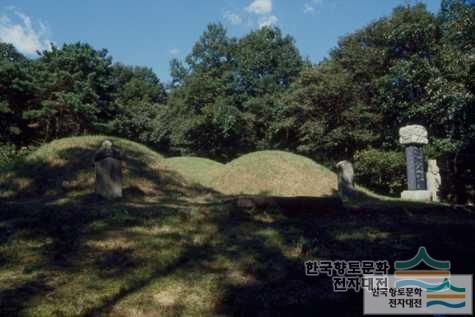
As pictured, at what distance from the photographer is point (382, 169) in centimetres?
1636

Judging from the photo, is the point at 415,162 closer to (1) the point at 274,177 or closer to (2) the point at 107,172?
(1) the point at 274,177

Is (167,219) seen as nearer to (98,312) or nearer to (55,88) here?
(98,312)

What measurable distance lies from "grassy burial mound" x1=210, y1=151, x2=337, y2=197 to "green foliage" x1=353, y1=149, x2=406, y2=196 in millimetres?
3567

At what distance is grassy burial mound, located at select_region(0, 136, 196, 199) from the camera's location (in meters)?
8.88

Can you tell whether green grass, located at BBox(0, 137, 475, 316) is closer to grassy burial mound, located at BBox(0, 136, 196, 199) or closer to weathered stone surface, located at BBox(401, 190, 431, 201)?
grassy burial mound, located at BBox(0, 136, 196, 199)

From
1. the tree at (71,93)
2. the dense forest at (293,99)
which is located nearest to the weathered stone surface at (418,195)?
the dense forest at (293,99)

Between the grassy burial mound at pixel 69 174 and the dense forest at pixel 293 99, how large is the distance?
6.55m

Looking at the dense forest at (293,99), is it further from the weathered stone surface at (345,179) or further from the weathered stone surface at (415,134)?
the weathered stone surface at (345,179)

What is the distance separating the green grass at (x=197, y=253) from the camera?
2.78m

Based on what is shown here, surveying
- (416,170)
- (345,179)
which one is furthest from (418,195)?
(345,179)

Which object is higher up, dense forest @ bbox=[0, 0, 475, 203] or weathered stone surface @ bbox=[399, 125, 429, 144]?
dense forest @ bbox=[0, 0, 475, 203]

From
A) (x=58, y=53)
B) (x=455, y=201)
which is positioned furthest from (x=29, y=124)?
(x=455, y=201)

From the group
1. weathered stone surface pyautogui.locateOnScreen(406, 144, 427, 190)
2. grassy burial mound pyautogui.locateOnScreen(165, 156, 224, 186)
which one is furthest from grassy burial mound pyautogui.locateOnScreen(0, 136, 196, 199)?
weathered stone surface pyautogui.locateOnScreen(406, 144, 427, 190)

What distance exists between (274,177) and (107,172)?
6863mm
